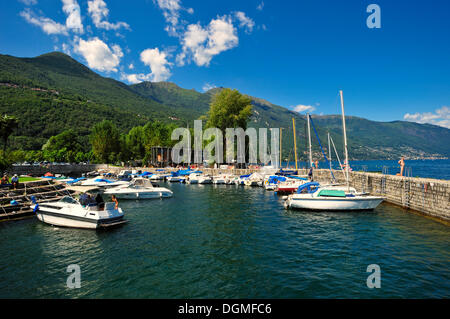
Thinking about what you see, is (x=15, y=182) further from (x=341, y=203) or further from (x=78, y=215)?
(x=341, y=203)

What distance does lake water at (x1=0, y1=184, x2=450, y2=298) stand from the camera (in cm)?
991

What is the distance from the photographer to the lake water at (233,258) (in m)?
9.91

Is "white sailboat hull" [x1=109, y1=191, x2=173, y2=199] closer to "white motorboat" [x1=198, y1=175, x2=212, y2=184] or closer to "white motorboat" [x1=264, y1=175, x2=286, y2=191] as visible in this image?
"white motorboat" [x1=264, y1=175, x2=286, y2=191]

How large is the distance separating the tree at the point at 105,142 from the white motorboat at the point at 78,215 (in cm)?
8433

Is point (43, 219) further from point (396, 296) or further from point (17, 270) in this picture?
point (396, 296)

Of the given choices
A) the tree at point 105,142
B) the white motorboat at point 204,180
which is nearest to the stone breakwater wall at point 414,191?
the white motorboat at point 204,180

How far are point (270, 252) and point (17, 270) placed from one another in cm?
1345

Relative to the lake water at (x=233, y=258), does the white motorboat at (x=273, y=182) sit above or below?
above

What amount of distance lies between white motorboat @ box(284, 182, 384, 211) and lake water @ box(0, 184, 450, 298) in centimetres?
211

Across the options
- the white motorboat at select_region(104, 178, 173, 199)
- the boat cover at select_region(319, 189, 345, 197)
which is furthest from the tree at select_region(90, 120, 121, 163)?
the boat cover at select_region(319, 189, 345, 197)

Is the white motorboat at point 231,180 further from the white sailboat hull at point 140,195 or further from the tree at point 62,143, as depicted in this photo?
the tree at point 62,143

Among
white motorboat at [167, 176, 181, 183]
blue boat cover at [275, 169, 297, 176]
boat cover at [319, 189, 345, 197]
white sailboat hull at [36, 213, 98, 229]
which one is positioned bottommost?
white sailboat hull at [36, 213, 98, 229]
